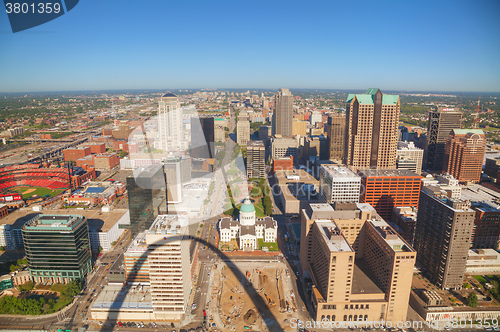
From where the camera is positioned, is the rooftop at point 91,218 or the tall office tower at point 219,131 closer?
the rooftop at point 91,218

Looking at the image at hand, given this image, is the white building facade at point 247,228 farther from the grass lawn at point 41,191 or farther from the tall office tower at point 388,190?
the grass lawn at point 41,191

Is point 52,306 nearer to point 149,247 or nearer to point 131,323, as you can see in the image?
point 131,323

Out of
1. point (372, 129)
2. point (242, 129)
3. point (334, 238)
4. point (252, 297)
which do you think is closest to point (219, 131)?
point (242, 129)

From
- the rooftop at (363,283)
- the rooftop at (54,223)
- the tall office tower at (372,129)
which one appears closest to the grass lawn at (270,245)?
the rooftop at (363,283)

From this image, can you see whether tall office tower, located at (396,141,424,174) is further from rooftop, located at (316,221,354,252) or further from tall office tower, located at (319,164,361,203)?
rooftop, located at (316,221,354,252)

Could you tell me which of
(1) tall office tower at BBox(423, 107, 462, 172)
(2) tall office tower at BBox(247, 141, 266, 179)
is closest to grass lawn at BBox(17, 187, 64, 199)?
(2) tall office tower at BBox(247, 141, 266, 179)

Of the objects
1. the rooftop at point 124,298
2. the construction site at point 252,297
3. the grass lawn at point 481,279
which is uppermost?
the rooftop at point 124,298
